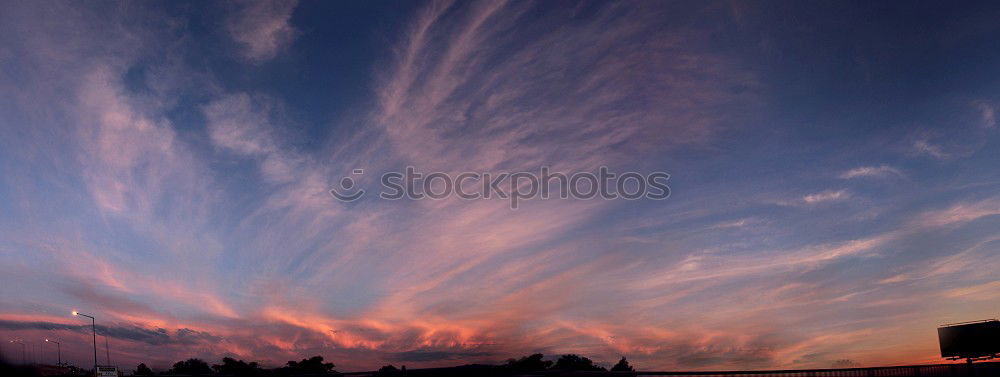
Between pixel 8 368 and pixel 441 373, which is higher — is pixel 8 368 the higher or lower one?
the higher one

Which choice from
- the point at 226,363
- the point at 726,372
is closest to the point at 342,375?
the point at 726,372

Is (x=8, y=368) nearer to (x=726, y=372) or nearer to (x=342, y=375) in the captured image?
(x=342, y=375)

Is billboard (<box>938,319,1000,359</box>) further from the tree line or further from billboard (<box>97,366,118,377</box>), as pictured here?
billboard (<box>97,366,118,377</box>)

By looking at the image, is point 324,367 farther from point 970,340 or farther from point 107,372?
point 970,340

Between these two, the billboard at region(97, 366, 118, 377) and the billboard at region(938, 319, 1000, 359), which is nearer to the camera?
the billboard at region(938, 319, 1000, 359)

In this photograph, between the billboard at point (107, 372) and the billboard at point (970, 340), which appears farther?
the billboard at point (107, 372)

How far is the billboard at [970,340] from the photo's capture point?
40.4 m

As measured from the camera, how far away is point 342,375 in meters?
36.5

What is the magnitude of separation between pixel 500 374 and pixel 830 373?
17.5 m

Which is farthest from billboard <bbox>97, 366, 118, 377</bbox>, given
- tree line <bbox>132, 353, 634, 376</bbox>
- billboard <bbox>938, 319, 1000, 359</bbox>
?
billboard <bbox>938, 319, 1000, 359</bbox>

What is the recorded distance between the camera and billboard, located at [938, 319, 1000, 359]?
132 feet

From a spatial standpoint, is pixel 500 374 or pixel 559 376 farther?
pixel 500 374

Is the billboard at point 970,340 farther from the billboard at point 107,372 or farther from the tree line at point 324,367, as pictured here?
Result: the billboard at point 107,372

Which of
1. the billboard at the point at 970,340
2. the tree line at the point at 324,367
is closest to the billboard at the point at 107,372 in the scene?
the tree line at the point at 324,367
